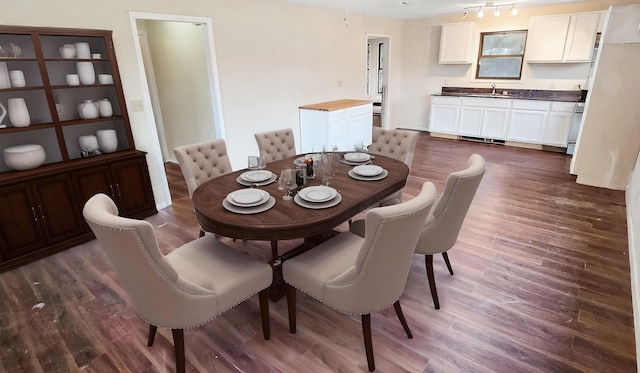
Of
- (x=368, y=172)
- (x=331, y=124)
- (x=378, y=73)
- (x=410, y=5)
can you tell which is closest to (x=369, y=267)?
(x=368, y=172)

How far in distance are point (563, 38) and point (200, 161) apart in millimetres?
6033

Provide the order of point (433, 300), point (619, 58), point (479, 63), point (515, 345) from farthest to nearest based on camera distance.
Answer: point (479, 63) < point (619, 58) < point (433, 300) < point (515, 345)

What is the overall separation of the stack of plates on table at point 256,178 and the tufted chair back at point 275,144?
0.73m

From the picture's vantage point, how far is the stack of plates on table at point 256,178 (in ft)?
7.50

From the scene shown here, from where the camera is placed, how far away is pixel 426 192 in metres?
1.57

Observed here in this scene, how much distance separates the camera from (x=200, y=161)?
2.74 m

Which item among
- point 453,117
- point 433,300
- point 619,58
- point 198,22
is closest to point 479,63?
point 453,117

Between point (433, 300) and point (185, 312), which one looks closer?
point (185, 312)

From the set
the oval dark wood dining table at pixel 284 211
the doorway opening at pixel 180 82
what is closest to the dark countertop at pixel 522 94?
the doorway opening at pixel 180 82

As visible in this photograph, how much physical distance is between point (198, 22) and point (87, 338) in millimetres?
3254

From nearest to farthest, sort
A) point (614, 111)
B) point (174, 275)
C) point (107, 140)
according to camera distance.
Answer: point (174, 275), point (107, 140), point (614, 111)

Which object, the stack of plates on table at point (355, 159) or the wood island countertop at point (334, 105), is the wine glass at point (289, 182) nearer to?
the stack of plates on table at point (355, 159)

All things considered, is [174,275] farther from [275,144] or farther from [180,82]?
[180,82]

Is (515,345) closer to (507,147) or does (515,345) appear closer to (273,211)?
(273,211)
